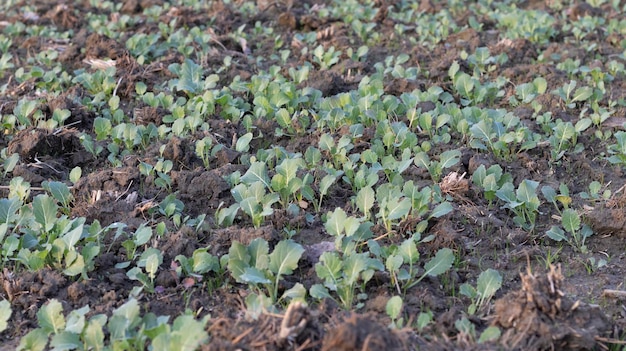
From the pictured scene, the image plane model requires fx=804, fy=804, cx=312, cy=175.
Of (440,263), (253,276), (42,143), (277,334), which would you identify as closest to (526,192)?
(440,263)

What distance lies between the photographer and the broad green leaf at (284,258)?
3025mm

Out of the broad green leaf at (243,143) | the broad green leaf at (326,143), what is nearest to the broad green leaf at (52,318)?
the broad green leaf at (243,143)

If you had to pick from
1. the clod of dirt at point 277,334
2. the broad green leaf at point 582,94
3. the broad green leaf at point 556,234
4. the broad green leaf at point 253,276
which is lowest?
the broad green leaf at point 582,94

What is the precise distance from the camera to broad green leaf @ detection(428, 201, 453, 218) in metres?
3.43

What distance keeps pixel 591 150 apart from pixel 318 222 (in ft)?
5.83

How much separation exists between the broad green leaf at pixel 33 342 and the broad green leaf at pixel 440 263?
141 cm

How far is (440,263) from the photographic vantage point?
3.11m

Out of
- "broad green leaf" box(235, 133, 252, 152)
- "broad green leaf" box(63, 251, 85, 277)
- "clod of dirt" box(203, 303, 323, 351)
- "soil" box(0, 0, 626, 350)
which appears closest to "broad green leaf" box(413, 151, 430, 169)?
"soil" box(0, 0, 626, 350)

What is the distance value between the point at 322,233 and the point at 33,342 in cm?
133

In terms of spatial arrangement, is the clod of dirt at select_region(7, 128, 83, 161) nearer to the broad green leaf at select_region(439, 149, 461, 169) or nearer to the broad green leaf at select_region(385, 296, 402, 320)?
the broad green leaf at select_region(439, 149, 461, 169)

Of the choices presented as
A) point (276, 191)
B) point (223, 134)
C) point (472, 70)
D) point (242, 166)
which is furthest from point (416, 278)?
point (472, 70)

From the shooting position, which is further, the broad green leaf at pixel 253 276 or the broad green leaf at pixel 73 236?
the broad green leaf at pixel 73 236

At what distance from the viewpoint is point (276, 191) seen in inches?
148

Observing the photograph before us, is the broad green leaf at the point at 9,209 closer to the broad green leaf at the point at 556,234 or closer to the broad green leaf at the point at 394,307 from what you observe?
the broad green leaf at the point at 394,307
